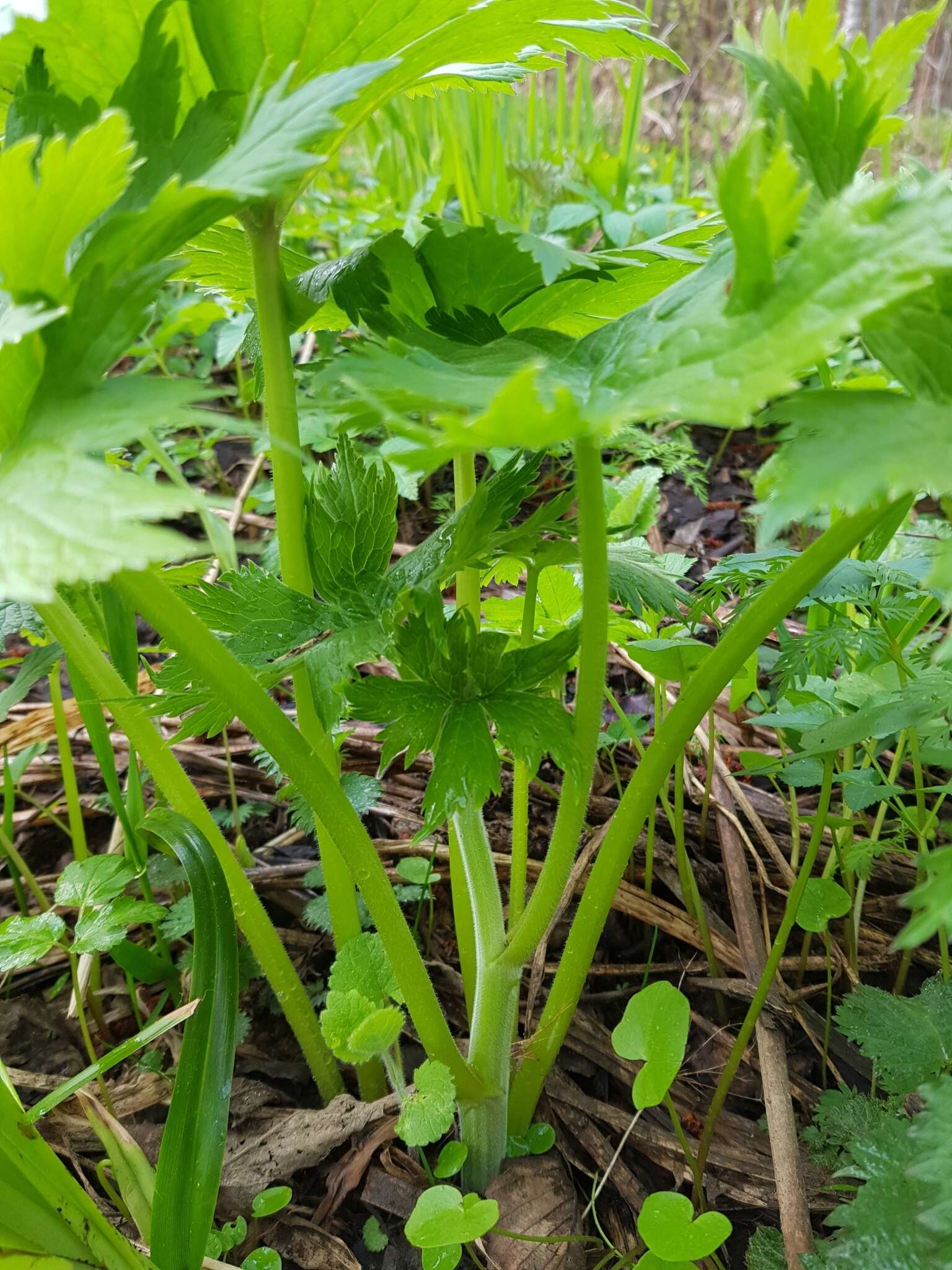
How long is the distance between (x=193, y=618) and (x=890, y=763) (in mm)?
959

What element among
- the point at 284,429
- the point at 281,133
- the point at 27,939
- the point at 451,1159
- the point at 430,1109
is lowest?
the point at 451,1159

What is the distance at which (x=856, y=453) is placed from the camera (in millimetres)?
379

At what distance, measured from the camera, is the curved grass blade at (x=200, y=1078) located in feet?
1.91

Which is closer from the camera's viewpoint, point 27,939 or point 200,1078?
point 200,1078

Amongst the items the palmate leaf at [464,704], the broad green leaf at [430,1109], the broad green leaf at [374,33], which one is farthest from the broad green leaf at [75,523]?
the broad green leaf at [430,1109]

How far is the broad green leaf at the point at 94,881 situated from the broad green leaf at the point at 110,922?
1 cm

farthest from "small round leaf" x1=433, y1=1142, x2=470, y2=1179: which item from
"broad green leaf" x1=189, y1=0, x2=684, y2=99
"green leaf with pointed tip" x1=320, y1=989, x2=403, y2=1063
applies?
"broad green leaf" x1=189, y1=0, x2=684, y2=99

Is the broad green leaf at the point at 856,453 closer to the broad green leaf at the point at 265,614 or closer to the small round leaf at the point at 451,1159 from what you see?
the broad green leaf at the point at 265,614

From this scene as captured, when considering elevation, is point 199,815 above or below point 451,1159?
above

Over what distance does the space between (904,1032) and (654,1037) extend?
7.0 inches

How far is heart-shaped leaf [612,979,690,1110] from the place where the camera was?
623 mm

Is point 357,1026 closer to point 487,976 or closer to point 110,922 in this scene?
point 487,976

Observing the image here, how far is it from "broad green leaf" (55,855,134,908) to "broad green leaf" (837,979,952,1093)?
63 cm

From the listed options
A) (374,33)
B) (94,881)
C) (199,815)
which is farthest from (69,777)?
(374,33)
